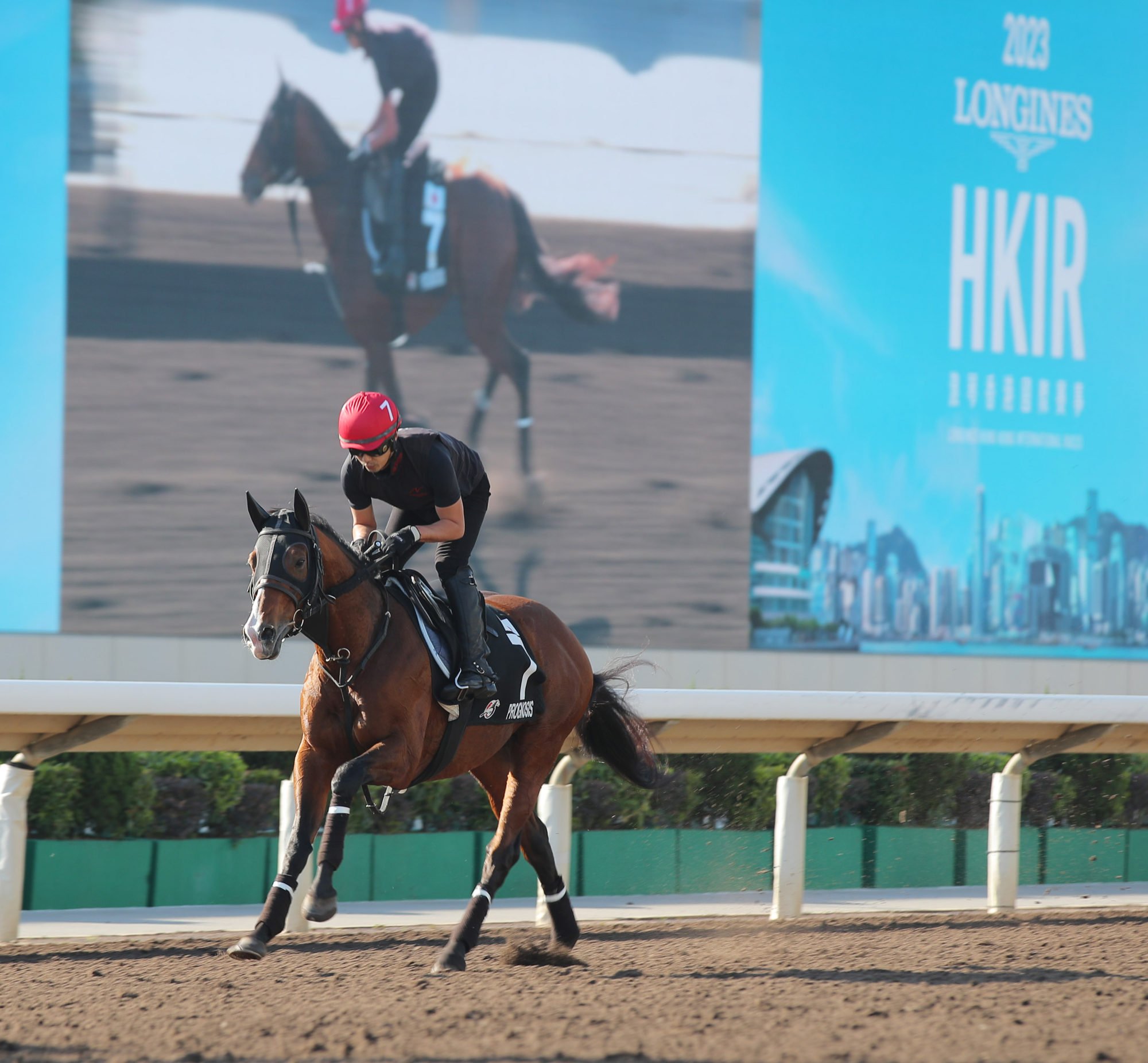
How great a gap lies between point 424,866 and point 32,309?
11.5 m

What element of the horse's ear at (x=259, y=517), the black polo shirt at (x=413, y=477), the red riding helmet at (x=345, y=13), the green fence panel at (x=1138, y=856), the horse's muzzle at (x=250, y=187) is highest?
the red riding helmet at (x=345, y=13)

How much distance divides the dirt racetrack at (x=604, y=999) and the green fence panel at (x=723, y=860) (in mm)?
2188

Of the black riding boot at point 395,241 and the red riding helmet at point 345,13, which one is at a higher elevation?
the red riding helmet at point 345,13

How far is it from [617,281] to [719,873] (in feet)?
39.8

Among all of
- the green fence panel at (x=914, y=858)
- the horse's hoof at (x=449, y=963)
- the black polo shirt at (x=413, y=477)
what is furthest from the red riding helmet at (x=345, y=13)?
the horse's hoof at (x=449, y=963)

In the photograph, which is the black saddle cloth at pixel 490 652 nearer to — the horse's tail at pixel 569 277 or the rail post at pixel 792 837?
the rail post at pixel 792 837

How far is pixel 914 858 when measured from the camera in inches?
395

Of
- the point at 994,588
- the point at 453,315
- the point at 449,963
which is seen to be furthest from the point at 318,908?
the point at 994,588

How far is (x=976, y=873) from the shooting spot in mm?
10359

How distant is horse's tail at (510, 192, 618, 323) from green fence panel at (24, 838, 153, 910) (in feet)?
41.9

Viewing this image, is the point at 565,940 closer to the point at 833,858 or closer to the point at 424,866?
the point at 424,866

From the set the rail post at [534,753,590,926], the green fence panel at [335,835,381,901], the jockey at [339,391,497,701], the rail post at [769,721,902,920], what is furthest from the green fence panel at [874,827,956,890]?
the jockey at [339,391,497,701]

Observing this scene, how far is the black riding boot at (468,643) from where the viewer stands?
5.40 meters

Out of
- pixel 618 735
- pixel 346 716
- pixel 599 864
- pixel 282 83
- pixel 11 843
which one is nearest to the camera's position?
pixel 346 716
